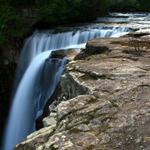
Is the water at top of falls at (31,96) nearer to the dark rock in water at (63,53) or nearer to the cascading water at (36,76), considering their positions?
the cascading water at (36,76)

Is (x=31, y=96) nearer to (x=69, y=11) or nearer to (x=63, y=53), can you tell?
(x=63, y=53)

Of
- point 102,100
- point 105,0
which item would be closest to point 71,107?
point 102,100

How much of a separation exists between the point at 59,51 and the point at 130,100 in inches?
411

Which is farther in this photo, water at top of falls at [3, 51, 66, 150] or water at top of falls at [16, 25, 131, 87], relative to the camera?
water at top of falls at [16, 25, 131, 87]

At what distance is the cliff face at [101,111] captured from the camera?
4266 millimetres

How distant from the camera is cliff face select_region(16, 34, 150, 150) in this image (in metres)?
4.27

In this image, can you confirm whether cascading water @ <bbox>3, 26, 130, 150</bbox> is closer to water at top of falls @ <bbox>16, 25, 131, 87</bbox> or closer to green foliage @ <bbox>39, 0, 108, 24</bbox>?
water at top of falls @ <bbox>16, 25, 131, 87</bbox>

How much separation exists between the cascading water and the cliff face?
7.57 m

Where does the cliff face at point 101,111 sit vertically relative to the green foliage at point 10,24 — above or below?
above

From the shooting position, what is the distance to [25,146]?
191 inches

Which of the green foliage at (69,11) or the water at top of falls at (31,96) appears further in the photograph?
the green foliage at (69,11)

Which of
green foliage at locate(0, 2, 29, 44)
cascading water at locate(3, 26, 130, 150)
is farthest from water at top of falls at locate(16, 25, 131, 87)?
Result: green foliage at locate(0, 2, 29, 44)

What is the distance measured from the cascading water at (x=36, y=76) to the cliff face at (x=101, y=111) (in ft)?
24.8

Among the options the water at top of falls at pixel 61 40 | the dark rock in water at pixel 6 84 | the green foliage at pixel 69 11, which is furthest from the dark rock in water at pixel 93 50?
the green foliage at pixel 69 11
